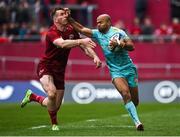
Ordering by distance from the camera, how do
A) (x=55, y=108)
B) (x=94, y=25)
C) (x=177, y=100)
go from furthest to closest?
(x=94, y=25), (x=177, y=100), (x=55, y=108)

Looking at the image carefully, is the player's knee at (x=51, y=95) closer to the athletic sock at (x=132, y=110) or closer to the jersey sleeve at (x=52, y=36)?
the jersey sleeve at (x=52, y=36)

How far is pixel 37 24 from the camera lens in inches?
1298

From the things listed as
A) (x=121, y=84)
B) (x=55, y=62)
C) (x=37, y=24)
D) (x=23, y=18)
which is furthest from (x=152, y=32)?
(x=121, y=84)

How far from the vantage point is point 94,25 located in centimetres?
Result: 3406

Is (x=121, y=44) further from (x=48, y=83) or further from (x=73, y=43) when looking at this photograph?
(x=48, y=83)

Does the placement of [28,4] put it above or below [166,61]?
above

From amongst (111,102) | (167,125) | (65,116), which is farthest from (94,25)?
(167,125)

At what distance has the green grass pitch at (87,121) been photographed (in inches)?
590

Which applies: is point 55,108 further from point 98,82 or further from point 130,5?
point 130,5

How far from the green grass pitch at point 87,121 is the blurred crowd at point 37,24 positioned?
18.8ft

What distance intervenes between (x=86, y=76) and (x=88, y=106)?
544cm

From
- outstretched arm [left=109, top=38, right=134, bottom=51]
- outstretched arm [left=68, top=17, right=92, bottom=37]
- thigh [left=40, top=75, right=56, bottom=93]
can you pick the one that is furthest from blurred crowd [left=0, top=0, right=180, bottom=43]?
outstretched arm [left=109, top=38, right=134, bottom=51]

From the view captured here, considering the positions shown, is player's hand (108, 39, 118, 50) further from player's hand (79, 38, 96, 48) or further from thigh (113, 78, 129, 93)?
player's hand (79, 38, 96, 48)

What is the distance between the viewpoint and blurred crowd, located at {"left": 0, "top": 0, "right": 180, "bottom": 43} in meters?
32.0
